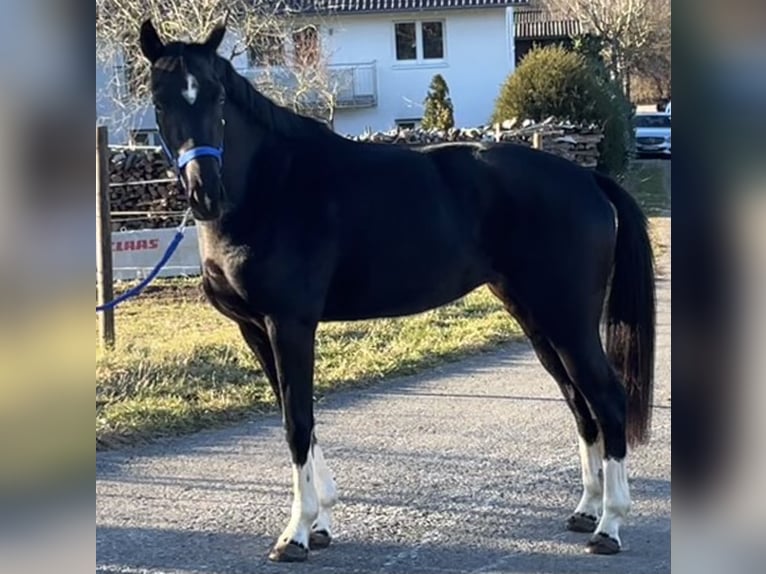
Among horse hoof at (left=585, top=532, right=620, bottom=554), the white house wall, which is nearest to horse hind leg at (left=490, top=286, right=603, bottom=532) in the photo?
horse hoof at (left=585, top=532, right=620, bottom=554)

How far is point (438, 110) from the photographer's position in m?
24.4

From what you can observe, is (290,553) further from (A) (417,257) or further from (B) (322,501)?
(A) (417,257)

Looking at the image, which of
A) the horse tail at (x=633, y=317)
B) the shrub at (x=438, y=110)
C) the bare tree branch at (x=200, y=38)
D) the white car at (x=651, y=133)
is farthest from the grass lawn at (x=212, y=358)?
the white car at (x=651, y=133)

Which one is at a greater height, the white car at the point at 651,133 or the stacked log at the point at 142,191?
A: the white car at the point at 651,133

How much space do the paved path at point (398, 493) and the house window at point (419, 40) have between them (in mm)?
26782

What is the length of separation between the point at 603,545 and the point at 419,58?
96.4ft

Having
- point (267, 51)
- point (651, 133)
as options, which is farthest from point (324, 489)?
point (651, 133)

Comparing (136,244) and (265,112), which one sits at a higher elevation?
(265,112)

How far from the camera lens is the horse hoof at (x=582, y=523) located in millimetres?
4312

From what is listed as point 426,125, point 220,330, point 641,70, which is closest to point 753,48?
point 220,330

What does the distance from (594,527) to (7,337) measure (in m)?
3.59

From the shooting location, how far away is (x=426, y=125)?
24141 mm

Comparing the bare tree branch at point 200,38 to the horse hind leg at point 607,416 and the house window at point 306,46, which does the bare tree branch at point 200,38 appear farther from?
the horse hind leg at point 607,416

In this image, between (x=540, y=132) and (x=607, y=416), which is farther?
(x=540, y=132)
